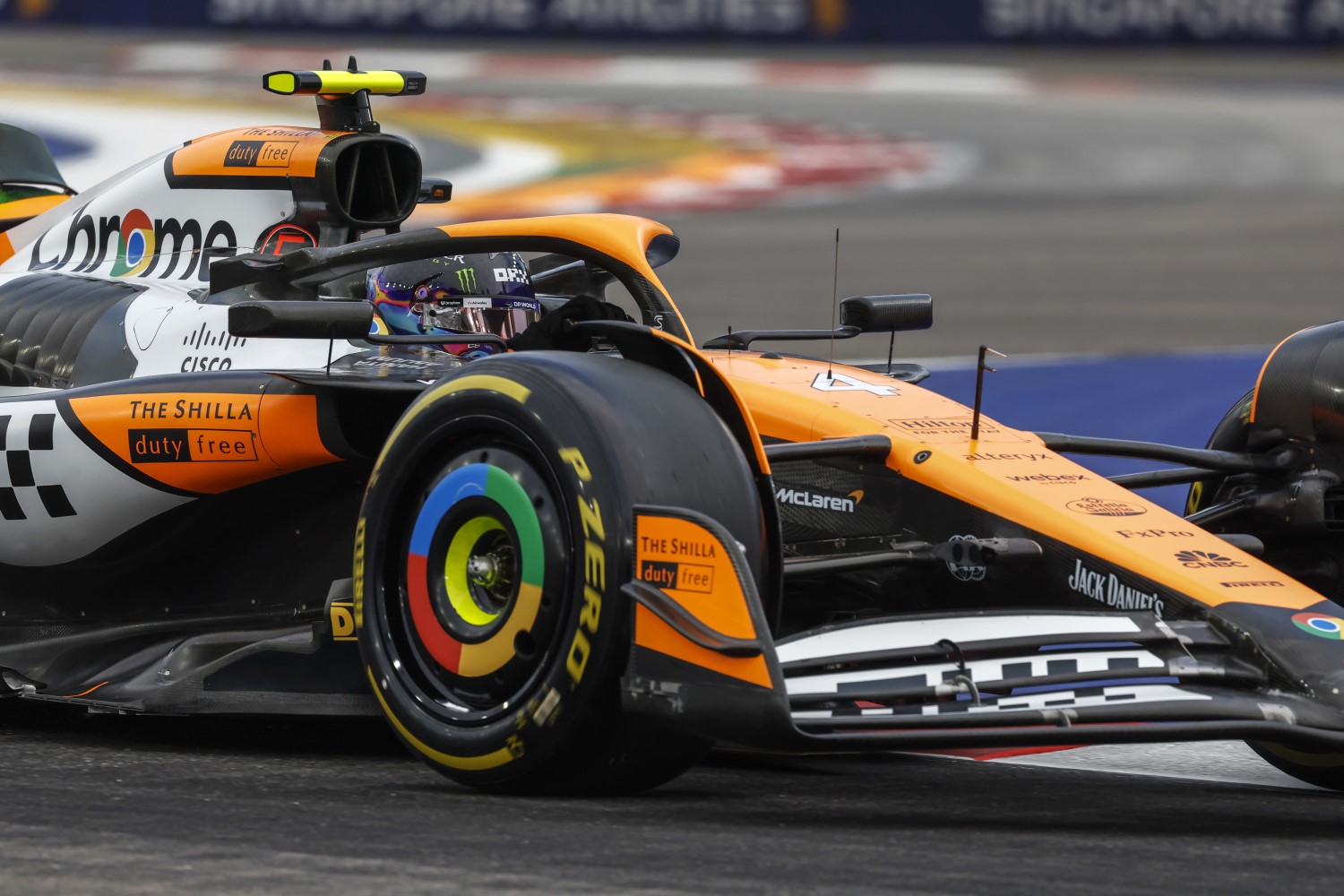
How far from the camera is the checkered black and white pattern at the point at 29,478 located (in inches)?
230

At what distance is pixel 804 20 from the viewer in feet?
107

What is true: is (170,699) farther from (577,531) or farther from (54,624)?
(577,531)

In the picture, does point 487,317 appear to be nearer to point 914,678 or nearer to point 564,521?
point 564,521

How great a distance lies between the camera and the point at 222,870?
412 centimetres

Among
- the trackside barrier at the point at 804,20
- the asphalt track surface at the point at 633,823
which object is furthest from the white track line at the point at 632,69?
the asphalt track surface at the point at 633,823

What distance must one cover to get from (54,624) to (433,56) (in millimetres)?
26613

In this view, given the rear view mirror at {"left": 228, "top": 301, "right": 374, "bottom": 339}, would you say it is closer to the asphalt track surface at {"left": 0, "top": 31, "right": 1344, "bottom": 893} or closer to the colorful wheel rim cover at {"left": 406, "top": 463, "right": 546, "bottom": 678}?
the colorful wheel rim cover at {"left": 406, "top": 463, "right": 546, "bottom": 678}

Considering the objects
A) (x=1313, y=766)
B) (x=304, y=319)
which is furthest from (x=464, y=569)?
(x=1313, y=766)

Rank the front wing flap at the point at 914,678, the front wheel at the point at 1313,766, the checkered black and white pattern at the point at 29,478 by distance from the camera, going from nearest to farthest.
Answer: the front wing flap at the point at 914,678, the front wheel at the point at 1313,766, the checkered black and white pattern at the point at 29,478

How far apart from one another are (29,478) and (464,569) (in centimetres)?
156

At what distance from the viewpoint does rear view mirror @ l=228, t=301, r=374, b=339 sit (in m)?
5.40

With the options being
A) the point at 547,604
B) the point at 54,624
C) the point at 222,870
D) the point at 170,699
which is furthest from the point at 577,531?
the point at 54,624

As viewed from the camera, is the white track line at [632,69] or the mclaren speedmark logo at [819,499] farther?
the white track line at [632,69]

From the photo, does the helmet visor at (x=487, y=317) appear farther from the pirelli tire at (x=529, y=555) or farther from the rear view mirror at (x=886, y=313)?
the pirelli tire at (x=529, y=555)
